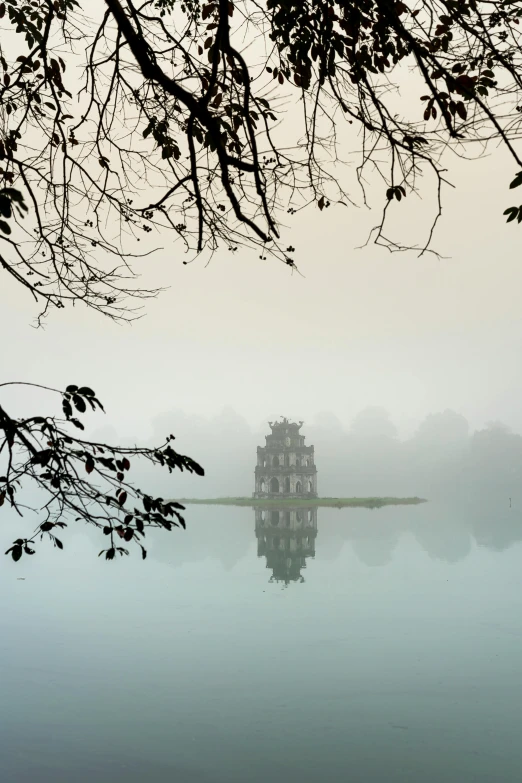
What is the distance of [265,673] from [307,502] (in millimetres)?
33873

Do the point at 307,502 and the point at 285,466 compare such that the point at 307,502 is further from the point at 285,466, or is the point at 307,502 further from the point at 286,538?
the point at 286,538

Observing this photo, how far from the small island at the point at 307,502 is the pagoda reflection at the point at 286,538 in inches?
26.6

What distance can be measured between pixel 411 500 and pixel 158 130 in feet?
176

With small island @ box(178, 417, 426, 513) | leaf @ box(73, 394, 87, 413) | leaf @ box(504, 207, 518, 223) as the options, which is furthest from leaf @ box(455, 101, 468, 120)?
small island @ box(178, 417, 426, 513)

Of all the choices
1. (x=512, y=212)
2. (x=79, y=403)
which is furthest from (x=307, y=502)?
(x=512, y=212)

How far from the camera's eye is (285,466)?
46.6 meters

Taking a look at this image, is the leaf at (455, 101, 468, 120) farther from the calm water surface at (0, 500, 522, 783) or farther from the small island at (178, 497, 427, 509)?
the small island at (178, 497, 427, 509)

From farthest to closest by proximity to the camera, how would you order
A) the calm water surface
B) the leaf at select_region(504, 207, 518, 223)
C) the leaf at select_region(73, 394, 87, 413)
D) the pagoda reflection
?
the pagoda reflection
the calm water surface
the leaf at select_region(73, 394, 87, 413)
the leaf at select_region(504, 207, 518, 223)

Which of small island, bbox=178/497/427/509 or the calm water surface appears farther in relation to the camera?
small island, bbox=178/497/427/509

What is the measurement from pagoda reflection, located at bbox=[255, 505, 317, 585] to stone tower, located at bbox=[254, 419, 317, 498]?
2711 millimetres

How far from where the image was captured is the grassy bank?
148 feet

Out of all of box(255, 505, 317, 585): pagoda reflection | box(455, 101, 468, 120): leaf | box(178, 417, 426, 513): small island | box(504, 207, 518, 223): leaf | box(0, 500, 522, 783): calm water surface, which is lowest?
box(0, 500, 522, 783): calm water surface

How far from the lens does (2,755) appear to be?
8.53m

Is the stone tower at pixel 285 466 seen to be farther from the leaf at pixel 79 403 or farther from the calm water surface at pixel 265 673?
the leaf at pixel 79 403
